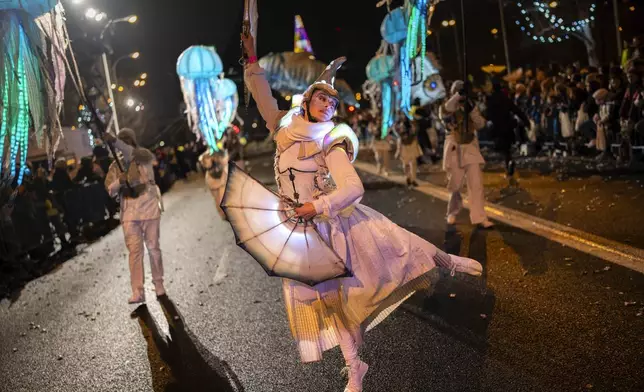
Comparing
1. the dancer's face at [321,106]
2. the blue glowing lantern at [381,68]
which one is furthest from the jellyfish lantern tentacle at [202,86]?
the dancer's face at [321,106]

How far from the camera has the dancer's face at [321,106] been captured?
3.97m

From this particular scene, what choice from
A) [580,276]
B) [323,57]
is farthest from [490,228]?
[323,57]

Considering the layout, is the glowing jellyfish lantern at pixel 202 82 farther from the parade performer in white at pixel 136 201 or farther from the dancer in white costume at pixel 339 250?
the dancer in white costume at pixel 339 250

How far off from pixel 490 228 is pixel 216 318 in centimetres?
455

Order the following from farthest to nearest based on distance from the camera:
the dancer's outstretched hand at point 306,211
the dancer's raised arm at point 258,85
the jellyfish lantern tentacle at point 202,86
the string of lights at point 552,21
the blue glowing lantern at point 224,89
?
the string of lights at point 552,21 < the blue glowing lantern at point 224,89 < the jellyfish lantern tentacle at point 202,86 < the dancer's raised arm at point 258,85 < the dancer's outstretched hand at point 306,211

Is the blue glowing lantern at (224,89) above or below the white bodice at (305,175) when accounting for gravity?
above

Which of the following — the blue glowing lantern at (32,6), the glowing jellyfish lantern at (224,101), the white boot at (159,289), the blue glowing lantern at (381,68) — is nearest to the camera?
the blue glowing lantern at (32,6)

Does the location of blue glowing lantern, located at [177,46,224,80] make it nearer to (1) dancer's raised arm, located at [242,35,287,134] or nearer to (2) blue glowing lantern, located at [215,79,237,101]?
(2) blue glowing lantern, located at [215,79,237,101]

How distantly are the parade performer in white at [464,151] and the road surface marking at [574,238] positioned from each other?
55 cm

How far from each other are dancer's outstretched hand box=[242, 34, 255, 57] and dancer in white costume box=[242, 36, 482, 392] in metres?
0.78

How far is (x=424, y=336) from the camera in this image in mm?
5039

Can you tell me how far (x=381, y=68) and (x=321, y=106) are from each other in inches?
556

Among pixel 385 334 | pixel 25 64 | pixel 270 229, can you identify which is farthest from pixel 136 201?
pixel 270 229

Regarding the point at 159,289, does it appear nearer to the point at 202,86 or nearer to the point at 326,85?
the point at 326,85
